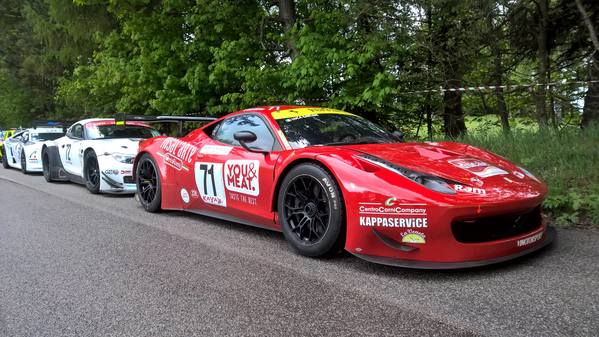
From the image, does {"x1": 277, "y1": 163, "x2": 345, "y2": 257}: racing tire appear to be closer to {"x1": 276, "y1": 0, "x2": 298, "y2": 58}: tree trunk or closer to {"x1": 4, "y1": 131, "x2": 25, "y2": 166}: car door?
{"x1": 276, "y1": 0, "x2": 298, "y2": 58}: tree trunk

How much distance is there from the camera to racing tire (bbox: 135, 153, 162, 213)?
600 centimetres

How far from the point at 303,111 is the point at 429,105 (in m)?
4.81

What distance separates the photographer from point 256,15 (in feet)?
34.6

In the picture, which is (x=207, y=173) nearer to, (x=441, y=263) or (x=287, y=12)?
(x=441, y=263)

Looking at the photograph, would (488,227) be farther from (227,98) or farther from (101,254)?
(227,98)

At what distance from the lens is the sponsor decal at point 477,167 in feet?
11.4

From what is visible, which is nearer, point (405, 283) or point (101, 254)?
point (405, 283)

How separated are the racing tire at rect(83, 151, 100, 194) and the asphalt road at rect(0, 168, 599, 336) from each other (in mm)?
3489

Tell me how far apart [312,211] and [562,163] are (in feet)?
10.5

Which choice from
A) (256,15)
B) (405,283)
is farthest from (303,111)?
(256,15)

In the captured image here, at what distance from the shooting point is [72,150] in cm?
910

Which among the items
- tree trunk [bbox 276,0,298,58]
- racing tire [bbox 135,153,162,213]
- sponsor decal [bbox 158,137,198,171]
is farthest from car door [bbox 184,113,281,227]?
tree trunk [bbox 276,0,298,58]

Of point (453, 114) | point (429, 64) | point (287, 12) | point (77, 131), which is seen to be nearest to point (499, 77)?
point (453, 114)

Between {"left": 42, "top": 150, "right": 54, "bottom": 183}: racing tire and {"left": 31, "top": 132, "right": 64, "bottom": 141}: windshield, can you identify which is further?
{"left": 31, "top": 132, "right": 64, "bottom": 141}: windshield
